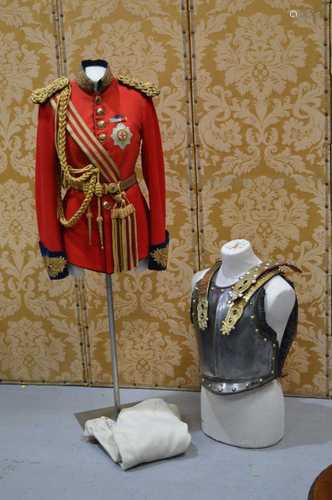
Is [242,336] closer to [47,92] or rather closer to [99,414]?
[99,414]

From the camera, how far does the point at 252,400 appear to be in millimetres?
2414

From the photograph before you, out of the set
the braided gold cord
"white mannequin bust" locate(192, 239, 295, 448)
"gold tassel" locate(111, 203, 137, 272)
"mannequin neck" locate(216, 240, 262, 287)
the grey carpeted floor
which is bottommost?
the grey carpeted floor

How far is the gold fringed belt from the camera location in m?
2.35

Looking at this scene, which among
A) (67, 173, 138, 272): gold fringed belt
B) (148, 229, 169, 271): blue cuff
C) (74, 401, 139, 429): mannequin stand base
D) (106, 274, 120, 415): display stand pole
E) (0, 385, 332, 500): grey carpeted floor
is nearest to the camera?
(0, 385, 332, 500): grey carpeted floor

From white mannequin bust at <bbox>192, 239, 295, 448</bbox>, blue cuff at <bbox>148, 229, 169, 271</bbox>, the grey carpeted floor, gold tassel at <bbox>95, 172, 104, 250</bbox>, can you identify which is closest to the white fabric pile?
the grey carpeted floor

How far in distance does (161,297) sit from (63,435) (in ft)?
2.12

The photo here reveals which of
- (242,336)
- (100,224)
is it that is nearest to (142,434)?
(242,336)

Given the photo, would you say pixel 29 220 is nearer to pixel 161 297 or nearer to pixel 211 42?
pixel 161 297

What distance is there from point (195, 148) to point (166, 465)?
1129 mm

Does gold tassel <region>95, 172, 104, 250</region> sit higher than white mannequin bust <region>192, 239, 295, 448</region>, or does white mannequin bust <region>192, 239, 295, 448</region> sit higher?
gold tassel <region>95, 172, 104, 250</region>

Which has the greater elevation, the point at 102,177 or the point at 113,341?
the point at 102,177

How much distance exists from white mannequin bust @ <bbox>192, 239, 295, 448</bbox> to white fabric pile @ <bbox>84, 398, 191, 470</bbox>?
143mm

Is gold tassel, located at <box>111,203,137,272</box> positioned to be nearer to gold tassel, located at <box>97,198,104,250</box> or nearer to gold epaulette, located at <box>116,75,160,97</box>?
gold tassel, located at <box>97,198,104,250</box>

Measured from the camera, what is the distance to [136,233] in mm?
2396
